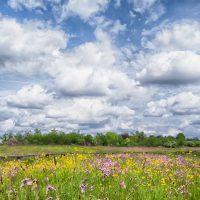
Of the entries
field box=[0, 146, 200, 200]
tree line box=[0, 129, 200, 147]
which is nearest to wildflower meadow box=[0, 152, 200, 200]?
field box=[0, 146, 200, 200]

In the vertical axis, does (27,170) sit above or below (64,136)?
below

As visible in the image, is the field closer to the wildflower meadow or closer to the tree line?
the wildflower meadow

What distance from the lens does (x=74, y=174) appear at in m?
9.63

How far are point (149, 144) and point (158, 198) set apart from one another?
20110 mm

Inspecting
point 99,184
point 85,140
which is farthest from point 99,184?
point 85,140

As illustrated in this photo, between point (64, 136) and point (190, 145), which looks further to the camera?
point (190, 145)

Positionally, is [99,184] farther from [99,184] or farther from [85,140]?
[85,140]

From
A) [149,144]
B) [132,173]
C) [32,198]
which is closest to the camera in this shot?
[32,198]

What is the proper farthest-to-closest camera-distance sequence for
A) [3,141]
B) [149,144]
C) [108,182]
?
[149,144]
[3,141]
[108,182]

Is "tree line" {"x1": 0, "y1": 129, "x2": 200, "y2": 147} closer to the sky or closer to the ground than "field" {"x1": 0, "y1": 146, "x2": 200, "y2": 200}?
closer to the sky

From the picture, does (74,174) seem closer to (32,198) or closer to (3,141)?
(32,198)

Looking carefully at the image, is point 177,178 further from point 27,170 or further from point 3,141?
point 3,141

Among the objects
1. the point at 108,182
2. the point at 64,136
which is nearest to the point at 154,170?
the point at 108,182

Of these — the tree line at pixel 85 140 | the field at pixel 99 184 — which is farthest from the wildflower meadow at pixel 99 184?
the tree line at pixel 85 140
